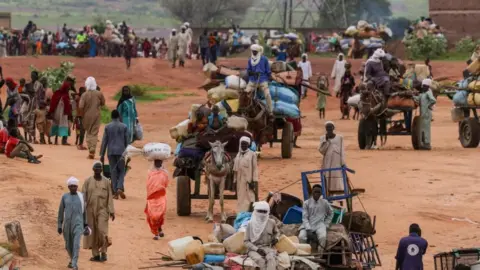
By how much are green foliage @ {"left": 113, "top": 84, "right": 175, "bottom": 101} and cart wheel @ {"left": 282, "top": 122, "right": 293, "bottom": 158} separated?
675 inches

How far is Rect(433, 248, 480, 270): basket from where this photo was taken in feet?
49.0

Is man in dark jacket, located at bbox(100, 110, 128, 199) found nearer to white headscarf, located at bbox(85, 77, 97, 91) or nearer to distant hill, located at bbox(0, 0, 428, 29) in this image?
white headscarf, located at bbox(85, 77, 97, 91)

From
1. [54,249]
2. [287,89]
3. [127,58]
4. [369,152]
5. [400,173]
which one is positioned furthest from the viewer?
A: [127,58]

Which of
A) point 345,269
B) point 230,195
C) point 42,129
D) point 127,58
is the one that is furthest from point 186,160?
point 127,58

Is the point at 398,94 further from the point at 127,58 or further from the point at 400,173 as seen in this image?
the point at 127,58

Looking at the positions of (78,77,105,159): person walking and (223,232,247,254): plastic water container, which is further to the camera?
(78,77,105,159): person walking

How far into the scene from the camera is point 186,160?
2044 centimetres

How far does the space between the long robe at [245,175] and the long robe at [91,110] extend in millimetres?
6442

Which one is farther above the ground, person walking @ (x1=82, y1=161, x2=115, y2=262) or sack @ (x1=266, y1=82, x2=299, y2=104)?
sack @ (x1=266, y1=82, x2=299, y2=104)

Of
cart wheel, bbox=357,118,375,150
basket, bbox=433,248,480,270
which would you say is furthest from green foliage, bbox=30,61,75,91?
basket, bbox=433,248,480,270

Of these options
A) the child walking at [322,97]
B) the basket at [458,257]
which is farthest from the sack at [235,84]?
the basket at [458,257]

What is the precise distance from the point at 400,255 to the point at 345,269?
2.16 ft

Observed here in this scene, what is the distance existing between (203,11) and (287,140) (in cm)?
5485

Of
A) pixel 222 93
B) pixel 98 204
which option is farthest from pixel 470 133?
pixel 98 204
